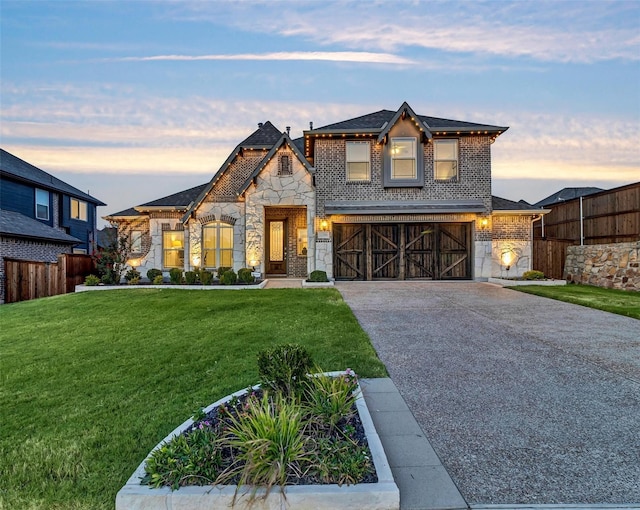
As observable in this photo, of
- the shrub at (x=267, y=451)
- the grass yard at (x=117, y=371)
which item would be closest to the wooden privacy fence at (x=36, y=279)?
the grass yard at (x=117, y=371)

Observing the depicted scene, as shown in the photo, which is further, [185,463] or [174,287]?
[174,287]

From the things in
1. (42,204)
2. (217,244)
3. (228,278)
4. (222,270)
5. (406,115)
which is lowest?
(228,278)

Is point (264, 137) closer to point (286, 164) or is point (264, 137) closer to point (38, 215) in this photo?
point (286, 164)

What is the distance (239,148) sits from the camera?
1642 cm

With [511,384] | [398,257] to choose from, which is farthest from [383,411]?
[398,257]

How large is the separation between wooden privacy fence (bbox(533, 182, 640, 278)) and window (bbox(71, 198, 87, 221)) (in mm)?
30999

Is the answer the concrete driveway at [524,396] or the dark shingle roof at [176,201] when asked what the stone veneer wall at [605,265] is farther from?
the dark shingle roof at [176,201]

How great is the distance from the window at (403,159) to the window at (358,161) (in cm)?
113

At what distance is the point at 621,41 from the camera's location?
1393 centimetres

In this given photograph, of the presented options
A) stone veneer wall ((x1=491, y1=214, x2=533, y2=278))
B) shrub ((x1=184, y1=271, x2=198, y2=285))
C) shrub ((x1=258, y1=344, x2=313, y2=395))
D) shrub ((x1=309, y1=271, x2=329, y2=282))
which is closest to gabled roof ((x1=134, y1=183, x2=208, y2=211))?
shrub ((x1=184, y1=271, x2=198, y2=285))

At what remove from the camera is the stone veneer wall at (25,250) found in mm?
14863

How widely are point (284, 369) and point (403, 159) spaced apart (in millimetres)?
13795

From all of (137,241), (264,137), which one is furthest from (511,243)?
(137,241)

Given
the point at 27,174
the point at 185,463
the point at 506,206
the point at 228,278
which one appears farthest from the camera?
the point at 27,174
